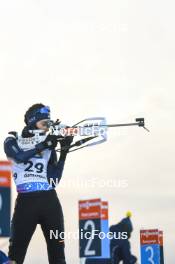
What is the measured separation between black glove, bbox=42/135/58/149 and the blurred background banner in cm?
52

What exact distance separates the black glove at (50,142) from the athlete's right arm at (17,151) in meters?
0.06

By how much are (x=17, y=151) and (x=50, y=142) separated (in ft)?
1.34

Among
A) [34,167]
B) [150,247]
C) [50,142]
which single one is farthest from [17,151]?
[150,247]

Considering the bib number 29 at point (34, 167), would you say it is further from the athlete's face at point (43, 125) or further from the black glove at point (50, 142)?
the athlete's face at point (43, 125)

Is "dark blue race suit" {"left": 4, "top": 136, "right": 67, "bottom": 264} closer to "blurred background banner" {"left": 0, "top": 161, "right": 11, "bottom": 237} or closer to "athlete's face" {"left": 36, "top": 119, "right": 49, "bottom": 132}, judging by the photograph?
"blurred background banner" {"left": 0, "top": 161, "right": 11, "bottom": 237}

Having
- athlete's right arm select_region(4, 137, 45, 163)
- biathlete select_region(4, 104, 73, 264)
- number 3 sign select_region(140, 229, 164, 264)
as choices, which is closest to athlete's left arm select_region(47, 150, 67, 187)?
biathlete select_region(4, 104, 73, 264)

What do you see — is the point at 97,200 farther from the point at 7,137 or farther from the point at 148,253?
the point at 7,137

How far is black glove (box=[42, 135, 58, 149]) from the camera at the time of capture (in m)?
→ 8.58

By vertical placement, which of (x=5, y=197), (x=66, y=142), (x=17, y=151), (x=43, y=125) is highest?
Answer: (x=43, y=125)

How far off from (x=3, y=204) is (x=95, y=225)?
296 inches

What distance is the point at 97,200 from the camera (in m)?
18.7

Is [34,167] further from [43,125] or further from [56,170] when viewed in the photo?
[43,125]

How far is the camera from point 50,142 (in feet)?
28.2

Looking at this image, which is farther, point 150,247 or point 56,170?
point 150,247
